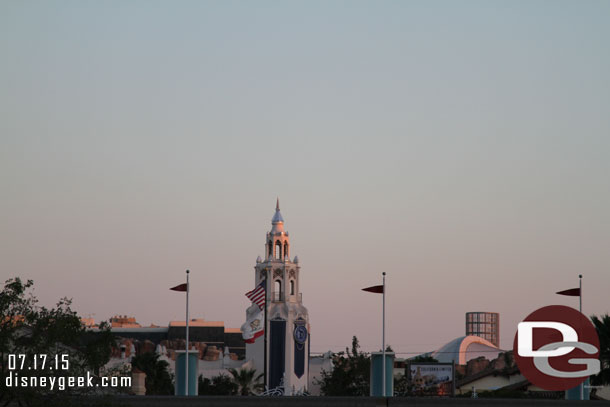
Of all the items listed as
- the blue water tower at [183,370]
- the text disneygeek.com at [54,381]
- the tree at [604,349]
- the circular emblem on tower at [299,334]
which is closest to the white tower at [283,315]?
the circular emblem on tower at [299,334]

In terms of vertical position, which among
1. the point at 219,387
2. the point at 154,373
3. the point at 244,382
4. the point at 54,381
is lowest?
the point at 219,387

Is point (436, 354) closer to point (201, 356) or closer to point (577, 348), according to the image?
point (201, 356)

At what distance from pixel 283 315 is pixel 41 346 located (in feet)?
388

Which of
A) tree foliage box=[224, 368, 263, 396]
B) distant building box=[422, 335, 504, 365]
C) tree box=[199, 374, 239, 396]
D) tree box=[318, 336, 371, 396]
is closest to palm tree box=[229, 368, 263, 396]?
tree foliage box=[224, 368, 263, 396]

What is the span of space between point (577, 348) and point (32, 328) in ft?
98.4

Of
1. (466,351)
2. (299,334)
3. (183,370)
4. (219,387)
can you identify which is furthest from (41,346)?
(466,351)

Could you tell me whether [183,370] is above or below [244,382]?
above

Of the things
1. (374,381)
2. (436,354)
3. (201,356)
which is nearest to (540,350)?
(374,381)

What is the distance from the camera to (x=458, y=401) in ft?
139

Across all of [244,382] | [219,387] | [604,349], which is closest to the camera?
[604,349]

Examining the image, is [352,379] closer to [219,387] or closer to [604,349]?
[219,387]

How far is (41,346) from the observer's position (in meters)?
36.0

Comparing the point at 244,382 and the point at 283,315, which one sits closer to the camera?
the point at 244,382

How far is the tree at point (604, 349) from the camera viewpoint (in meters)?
59.3
